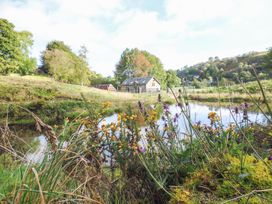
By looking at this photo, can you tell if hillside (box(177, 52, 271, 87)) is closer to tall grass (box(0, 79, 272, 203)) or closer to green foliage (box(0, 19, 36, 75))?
tall grass (box(0, 79, 272, 203))

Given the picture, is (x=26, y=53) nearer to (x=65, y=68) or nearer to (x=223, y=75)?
(x=65, y=68)

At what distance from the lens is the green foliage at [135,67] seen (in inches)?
2343

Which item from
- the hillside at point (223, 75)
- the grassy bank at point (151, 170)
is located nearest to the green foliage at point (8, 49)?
the hillside at point (223, 75)

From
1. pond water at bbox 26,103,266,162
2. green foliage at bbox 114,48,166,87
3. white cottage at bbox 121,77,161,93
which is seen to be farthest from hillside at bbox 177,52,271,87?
green foliage at bbox 114,48,166,87

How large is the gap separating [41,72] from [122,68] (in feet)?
62.6

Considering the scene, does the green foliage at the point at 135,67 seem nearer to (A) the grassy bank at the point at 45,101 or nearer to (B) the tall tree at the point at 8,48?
(B) the tall tree at the point at 8,48

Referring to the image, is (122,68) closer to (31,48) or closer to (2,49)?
(31,48)

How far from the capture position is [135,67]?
60.4 meters

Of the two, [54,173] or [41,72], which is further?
[41,72]

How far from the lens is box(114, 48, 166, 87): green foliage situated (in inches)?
2343

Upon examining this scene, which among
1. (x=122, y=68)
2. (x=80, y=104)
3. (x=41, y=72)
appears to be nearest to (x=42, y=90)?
(x=80, y=104)

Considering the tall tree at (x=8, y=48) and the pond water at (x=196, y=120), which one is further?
the tall tree at (x=8, y=48)

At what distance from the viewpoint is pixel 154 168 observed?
6.68ft

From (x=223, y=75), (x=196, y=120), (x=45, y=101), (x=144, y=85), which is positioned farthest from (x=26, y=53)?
(x=223, y=75)
